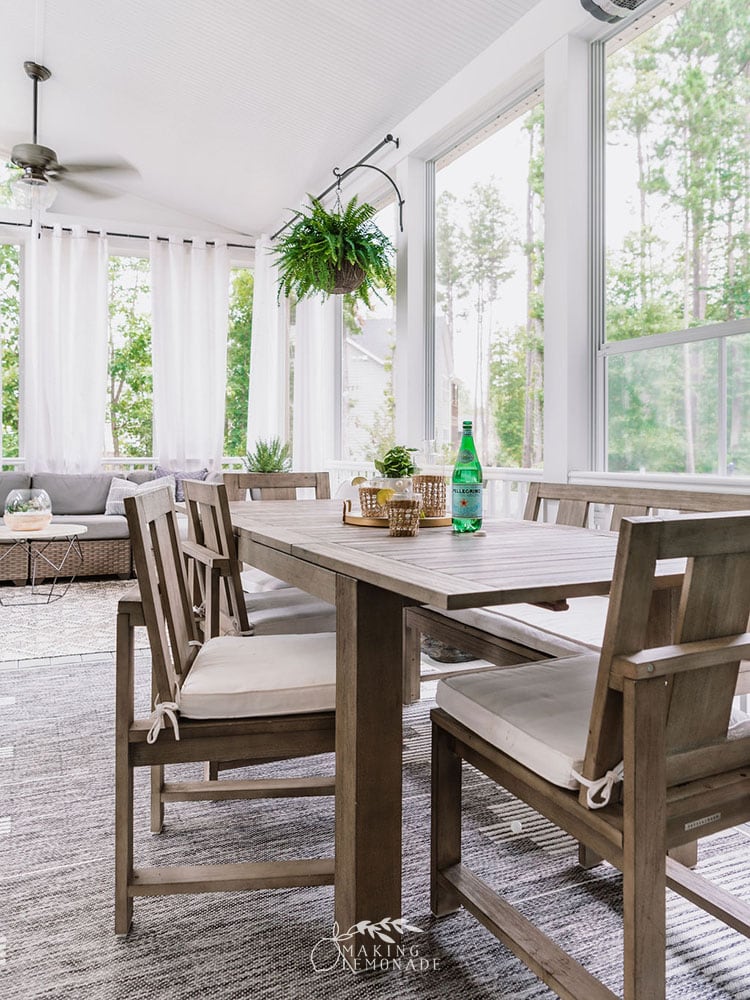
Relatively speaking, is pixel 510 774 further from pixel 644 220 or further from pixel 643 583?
pixel 644 220

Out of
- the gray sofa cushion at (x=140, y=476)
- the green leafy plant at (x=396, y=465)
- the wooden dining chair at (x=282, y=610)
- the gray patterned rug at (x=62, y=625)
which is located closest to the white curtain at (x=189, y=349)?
the gray sofa cushion at (x=140, y=476)

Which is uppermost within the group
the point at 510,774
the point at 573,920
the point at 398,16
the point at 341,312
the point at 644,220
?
the point at 398,16

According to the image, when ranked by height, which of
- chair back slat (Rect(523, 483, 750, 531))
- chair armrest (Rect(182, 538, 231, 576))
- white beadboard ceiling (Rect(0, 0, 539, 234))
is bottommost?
chair armrest (Rect(182, 538, 231, 576))

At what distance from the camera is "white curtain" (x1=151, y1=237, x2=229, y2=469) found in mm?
6629

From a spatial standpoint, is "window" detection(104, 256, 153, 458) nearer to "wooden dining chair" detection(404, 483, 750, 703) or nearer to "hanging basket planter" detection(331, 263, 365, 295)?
"hanging basket planter" detection(331, 263, 365, 295)

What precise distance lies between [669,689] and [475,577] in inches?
14.3

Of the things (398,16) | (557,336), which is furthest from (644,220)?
(398,16)

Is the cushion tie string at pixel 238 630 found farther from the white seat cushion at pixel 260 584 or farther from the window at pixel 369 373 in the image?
the window at pixel 369 373

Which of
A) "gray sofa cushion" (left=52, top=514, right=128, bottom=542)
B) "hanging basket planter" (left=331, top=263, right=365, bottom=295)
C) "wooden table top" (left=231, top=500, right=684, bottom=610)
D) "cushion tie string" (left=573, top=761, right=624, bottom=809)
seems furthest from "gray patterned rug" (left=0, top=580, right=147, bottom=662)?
"cushion tie string" (left=573, top=761, right=624, bottom=809)

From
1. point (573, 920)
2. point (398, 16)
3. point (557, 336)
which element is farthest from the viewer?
point (398, 16)

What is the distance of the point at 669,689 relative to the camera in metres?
1.03

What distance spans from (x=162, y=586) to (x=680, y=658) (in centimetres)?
104

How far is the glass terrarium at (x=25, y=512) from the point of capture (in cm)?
459

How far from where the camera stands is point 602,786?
105 cm
